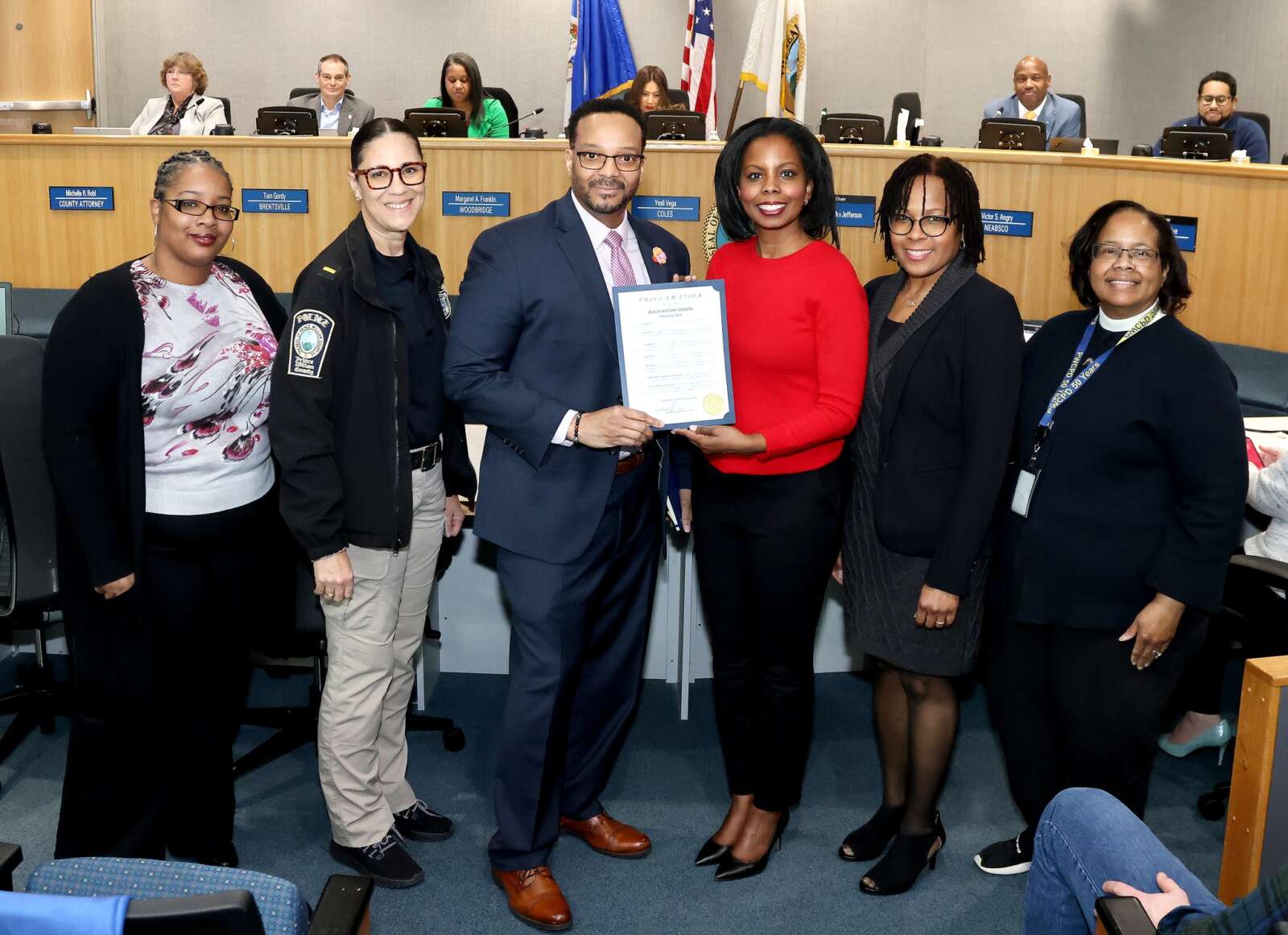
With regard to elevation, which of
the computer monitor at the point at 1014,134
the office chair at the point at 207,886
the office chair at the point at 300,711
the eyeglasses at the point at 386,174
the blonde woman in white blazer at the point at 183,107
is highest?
the blonde woman in white blazer at the point at 183,107

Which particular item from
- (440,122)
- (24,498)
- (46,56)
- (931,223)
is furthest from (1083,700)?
(46,56)

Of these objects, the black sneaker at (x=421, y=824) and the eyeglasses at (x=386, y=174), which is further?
the black sneaker at (x=421, y=824)

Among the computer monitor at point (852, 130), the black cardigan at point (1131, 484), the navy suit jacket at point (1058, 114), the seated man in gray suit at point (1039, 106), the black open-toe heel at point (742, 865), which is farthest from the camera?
the navy suit jacket at point (1058, 114)

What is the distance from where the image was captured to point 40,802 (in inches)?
124

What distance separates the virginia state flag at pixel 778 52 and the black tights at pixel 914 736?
4.34 metres

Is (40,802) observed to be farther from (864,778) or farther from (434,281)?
(864,778)

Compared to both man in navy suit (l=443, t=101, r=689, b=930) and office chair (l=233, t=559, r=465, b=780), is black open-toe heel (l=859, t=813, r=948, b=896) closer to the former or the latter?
man in navy suit (l=443, t=101, r=689, b=930)

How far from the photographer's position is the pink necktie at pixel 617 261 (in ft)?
8.30

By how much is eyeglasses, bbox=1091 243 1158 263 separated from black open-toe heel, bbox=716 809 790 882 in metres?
1.48

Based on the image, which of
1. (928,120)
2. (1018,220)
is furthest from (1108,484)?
(928,120)

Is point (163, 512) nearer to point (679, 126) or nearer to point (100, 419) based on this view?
point (100, 419)

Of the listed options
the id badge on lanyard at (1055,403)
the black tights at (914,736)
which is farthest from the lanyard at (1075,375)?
the black tights at (914,736)

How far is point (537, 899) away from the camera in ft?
8.71

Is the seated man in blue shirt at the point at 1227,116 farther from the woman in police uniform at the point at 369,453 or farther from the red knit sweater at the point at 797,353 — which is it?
the woman in police uniform at the point at 369,453
